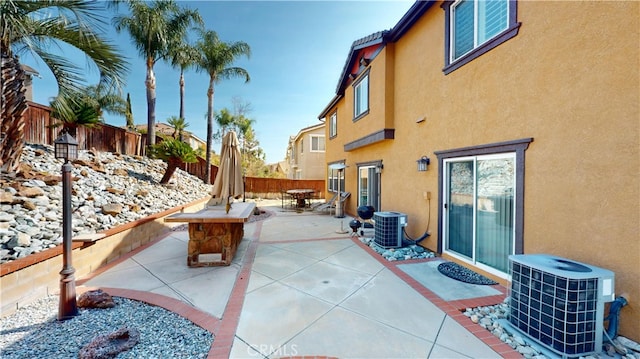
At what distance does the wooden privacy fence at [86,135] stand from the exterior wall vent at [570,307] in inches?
499

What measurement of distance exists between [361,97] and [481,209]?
692cm

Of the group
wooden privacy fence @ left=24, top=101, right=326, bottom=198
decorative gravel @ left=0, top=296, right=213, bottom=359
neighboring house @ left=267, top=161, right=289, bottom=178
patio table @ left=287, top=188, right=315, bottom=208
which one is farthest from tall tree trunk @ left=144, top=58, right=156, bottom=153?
neighboring house @ left=267, top=161, right=289, bottom=178

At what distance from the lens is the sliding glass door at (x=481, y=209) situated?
171 inches

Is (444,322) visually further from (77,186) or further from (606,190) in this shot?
(77,186)

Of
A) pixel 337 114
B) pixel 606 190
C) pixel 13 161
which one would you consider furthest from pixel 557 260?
pixel 337 114

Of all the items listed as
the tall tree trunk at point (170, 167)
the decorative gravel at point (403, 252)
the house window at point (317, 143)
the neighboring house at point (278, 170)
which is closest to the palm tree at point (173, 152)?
the tall tree trunk at point (170, 167)

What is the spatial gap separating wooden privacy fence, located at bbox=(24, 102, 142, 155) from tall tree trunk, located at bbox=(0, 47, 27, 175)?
85.2 inches

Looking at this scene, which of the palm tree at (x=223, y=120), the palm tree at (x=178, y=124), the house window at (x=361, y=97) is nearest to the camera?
the house window at (x=361, y=97)

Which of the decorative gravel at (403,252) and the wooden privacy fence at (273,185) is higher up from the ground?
the wooden privacy fence at (273,185)

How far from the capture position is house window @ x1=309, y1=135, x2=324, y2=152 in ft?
75.4

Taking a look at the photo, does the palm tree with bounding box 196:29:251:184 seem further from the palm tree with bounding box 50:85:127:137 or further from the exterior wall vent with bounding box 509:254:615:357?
the exterior wall vent with bounding box 509:254:615:357

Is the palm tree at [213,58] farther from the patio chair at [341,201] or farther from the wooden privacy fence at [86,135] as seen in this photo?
the patio chair at [341,201]

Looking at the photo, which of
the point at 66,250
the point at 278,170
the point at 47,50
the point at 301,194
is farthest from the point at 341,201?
the point at 278,170

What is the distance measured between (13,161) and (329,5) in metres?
10.6
